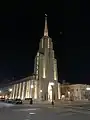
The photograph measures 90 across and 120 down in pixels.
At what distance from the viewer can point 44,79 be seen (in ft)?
390

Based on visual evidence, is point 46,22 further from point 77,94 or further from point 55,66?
point 77,94

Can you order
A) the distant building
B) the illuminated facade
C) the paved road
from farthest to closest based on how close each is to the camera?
the distant building → the illuminated facade → the paved road

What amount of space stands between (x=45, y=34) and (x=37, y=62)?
1866 centimetres

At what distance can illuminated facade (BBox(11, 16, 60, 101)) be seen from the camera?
376 feet

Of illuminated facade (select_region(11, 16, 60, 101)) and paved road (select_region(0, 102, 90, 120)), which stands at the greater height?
illuminated facade (select_region(11, 16, 60, 101))

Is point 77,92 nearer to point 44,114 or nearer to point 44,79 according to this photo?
point 44,79

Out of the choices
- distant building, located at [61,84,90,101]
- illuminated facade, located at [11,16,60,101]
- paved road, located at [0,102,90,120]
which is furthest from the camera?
distant building, located at [61,84,90,101]

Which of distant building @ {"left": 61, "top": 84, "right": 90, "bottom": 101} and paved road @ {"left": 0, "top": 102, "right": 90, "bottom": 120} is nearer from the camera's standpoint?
paved road @ {"left": 0, "top": 102, "right": 90, "bottom": 120}

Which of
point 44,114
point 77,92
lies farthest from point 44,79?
point 44,114

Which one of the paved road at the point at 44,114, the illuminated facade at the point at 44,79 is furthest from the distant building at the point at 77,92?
the paved road at the point at 44,114

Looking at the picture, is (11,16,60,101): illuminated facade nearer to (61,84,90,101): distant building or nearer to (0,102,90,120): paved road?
(61,84,90,101): distant building

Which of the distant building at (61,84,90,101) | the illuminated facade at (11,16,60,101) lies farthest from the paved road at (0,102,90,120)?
the distant building at (61,84,90,101)

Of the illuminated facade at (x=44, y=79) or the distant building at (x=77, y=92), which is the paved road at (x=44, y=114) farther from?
the distant building at (x=77, y=92)

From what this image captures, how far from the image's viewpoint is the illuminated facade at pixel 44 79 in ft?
376
